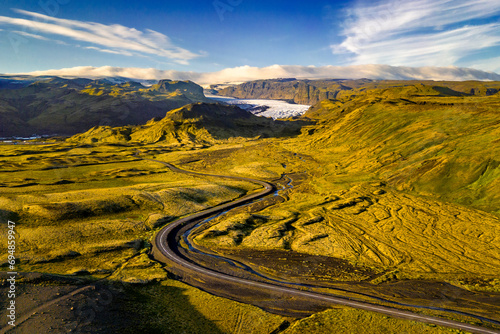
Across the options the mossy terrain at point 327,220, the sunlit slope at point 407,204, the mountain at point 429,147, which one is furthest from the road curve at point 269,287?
the mountain at point 429,147

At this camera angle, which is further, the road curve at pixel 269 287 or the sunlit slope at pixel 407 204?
the sunlit slope at pixel 407 204

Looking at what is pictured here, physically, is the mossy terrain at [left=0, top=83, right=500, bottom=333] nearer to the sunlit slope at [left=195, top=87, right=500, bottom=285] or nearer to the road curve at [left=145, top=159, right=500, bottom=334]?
the sunlit slope at [left=195, top=87, right=500, bottom=285]

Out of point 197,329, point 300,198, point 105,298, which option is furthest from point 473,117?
point 105,298

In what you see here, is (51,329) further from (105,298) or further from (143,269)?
(143,269)

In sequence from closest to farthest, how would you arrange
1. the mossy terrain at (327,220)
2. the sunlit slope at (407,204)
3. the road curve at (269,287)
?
1. the road curve at (269,287)
2. the mossy terrain at (327,220)
3. the sunlit slope at (407,204)

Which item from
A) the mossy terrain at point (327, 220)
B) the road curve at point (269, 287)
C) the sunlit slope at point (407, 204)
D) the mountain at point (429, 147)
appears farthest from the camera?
the mountain at point (429, 147)

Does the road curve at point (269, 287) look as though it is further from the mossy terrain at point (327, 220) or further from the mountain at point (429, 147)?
the mountain at point (429, 147)

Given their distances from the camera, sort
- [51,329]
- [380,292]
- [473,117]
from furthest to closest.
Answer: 1. [473,117]
2. [380,292]
3. [51,329]

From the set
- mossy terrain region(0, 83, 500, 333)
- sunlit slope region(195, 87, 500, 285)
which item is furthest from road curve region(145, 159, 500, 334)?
sunlit slope region(195, 87, 500, 285)

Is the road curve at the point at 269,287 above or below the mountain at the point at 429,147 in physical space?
below
